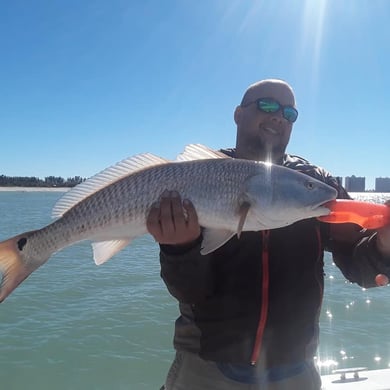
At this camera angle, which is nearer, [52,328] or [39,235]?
[39,235]

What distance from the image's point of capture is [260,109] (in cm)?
317

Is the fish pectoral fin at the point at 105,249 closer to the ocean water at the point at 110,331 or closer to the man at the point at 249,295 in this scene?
the man at the point at 249,295

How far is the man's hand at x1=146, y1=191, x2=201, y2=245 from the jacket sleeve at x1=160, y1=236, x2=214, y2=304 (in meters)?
0.06

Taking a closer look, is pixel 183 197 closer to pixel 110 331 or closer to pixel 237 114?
pixel 237 114

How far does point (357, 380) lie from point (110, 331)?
212 inches

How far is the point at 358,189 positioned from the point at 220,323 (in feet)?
327

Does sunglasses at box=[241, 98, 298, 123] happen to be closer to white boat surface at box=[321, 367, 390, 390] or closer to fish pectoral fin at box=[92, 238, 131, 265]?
fish pectoral fin at box=[92, 238, 131, 265]

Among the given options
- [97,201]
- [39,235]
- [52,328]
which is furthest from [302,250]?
[52,328]

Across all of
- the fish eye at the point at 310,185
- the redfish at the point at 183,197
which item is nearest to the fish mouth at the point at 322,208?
the redfish at the point at 183,197

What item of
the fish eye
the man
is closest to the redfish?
the fish eye

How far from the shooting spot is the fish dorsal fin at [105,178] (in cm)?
273

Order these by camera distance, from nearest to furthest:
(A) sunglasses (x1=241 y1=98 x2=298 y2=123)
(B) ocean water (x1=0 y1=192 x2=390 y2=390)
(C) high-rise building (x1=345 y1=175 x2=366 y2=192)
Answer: (A) sunglasses (x1=241 y1=98 x2=298 y2=123)
(B) ocean water (x1=0 y1=192 x2=390 y2=390)
(C) high-rise building (x1=345 y1=175 x2=366 y2=192)

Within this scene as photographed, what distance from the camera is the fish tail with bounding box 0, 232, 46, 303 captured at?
2.55 meters

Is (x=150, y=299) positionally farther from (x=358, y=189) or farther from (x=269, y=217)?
(x=358, y=189)
